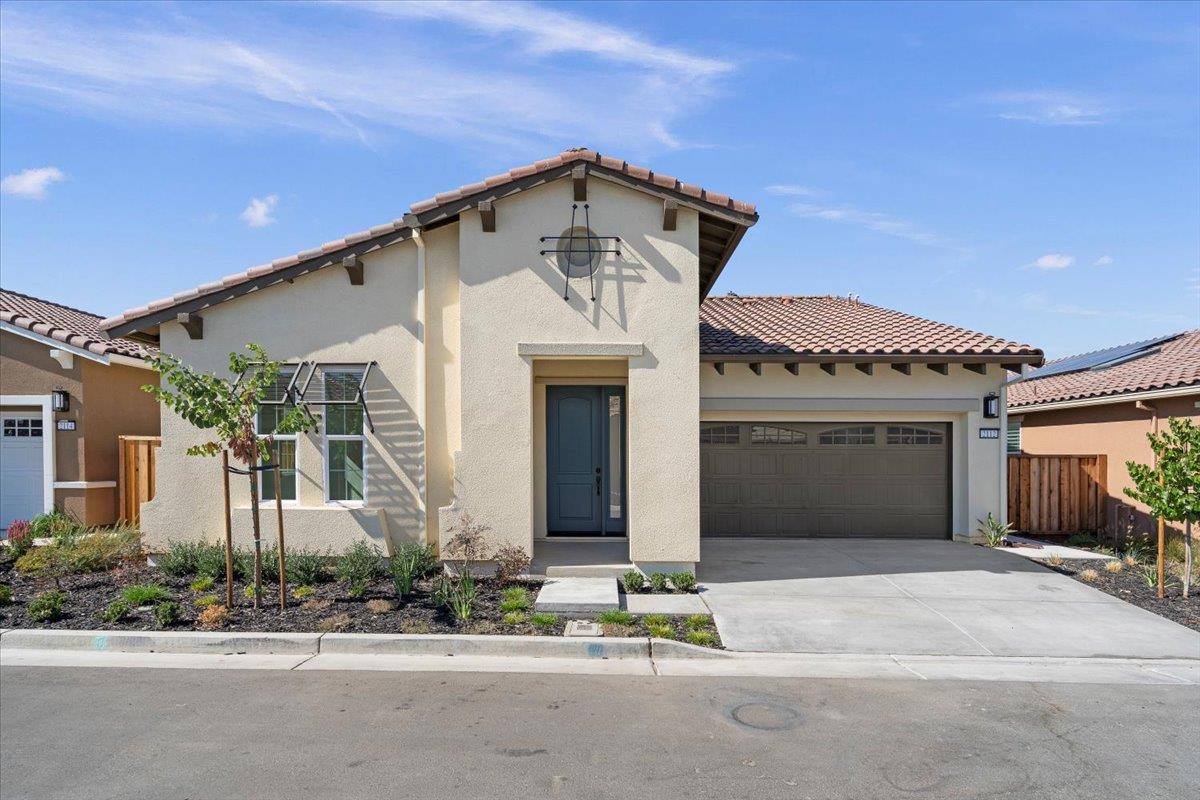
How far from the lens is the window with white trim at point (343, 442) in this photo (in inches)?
420

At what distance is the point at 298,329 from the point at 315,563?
3257 millimetres

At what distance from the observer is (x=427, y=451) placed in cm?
1052

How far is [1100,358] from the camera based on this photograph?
19.4 meters

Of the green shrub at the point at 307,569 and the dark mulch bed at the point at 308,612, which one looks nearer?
the dark mulch bed at the point at 308,612

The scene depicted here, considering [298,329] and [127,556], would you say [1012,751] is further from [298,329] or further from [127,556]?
[127,556]

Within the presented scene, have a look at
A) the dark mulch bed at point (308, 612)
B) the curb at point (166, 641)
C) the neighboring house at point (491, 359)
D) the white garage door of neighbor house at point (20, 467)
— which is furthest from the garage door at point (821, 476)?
the white garage door of neighbor house at point (20, 467)

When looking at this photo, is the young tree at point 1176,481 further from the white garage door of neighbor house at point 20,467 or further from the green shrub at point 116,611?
the white garage door of neighbor house at point 20,467

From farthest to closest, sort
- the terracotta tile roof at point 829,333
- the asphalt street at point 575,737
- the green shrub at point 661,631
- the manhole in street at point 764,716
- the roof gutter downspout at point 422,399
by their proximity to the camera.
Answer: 1. the terracotta tile roof at point 829,333
2. the roof gutter downspout at point 422,399
3. the green shrub at point 661,631
4. the manhole in street at point 764,716
5. the asphalt street at point 575,737

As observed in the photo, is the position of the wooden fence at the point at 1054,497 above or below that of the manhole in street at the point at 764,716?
above

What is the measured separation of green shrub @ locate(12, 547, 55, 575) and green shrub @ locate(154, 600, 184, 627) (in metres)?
3.34

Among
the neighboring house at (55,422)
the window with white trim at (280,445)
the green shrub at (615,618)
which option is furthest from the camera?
the neighboring house at (55,422)

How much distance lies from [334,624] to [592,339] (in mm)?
4698

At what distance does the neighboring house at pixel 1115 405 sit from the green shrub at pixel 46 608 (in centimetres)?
1600

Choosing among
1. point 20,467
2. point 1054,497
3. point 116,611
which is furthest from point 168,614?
point 1054,497
